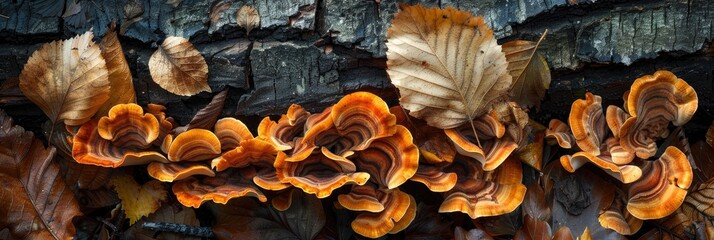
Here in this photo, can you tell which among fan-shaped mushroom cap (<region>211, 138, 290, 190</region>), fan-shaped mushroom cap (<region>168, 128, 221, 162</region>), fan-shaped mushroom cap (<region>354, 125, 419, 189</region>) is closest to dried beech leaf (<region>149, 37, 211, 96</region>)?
fan-shaped mushroom cap (<region>168, 128, 221, 162</region>)

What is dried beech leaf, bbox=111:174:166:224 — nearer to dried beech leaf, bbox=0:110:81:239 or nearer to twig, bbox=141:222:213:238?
twig, bbox=141:222:213:238

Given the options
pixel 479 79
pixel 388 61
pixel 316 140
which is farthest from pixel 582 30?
pixel 316 140

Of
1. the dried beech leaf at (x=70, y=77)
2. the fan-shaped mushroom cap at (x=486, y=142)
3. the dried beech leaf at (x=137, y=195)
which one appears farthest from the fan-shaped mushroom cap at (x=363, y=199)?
the dried beech leaf at (x=70, y=77)

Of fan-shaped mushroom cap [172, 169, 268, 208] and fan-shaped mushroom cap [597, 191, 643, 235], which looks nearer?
fan-shaped mushroom cap [172, 169, 268, 208]

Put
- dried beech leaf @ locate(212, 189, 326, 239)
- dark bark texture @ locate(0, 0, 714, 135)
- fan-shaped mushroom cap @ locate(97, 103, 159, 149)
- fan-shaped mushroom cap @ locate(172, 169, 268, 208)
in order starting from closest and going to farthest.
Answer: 1. fan-shaped mushroom cap @ locate(172, 169, 268, 208)
2. fan-shaped mushroom cap @ locate(97, 103, 159, 149)
3. dark bark texture @ locate(0, 0, 714, 135)
4. dried beech leaf @ locate(212, 189, 326, 239)

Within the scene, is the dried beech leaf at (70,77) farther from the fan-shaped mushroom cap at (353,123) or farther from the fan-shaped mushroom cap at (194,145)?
the fan-shaped mushroom cap at (353,123)
